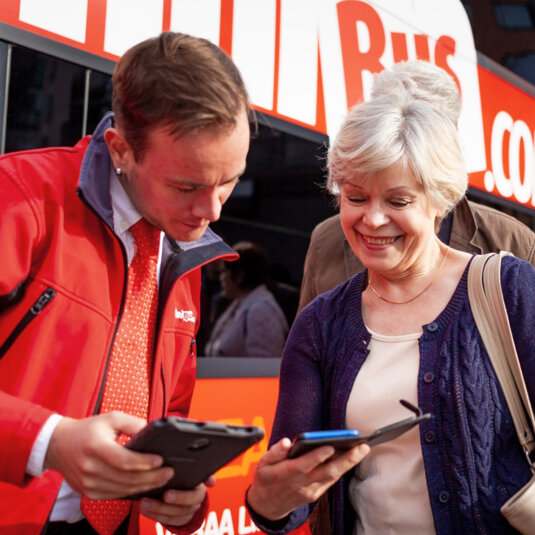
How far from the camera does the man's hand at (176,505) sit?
1493mm

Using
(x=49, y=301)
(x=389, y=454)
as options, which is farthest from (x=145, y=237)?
(x=389, y=454)

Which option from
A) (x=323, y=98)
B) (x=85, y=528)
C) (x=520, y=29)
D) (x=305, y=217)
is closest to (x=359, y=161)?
(x=85, y=528)

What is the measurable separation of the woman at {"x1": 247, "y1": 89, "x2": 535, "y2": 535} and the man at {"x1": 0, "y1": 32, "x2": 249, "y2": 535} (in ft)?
1.07

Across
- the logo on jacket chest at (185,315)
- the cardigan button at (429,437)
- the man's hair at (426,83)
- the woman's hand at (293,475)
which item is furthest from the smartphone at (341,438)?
the man's hair at (426,83)

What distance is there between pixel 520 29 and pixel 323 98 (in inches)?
99.6

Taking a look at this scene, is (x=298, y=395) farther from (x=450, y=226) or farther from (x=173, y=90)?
(x=450, y=226)

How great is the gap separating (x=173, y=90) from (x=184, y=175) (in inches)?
6.8

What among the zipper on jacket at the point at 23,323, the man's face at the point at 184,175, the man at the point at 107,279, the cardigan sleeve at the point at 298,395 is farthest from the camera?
the cardigan sleeve at the point at 298,395

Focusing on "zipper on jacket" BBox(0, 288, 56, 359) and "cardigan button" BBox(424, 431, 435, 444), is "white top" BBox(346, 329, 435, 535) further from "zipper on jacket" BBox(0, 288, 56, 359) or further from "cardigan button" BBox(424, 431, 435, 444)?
"zipper on jacket" BBox(0, 288, 56, 359)

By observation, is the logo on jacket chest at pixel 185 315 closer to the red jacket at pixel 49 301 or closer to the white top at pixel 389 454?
the red jacket at pixel 49 301

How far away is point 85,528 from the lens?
5.23 feet

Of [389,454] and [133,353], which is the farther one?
[389,454]

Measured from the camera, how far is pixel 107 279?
158 cm

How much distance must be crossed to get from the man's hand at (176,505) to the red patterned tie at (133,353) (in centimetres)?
10
